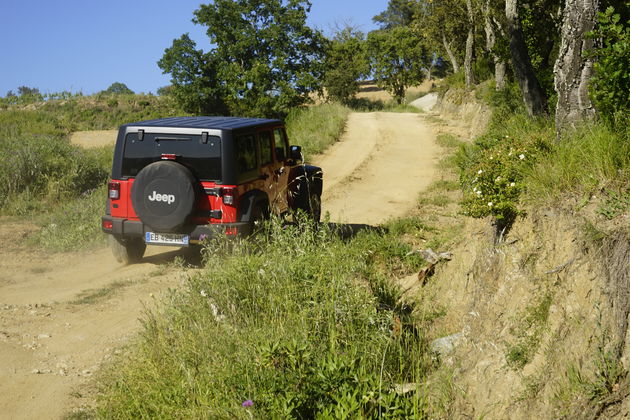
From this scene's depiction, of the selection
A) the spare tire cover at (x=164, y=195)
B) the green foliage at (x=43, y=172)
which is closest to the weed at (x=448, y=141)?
the green foliage at (x=43, y=172)

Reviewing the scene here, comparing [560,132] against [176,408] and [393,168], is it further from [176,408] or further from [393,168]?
[393,168]

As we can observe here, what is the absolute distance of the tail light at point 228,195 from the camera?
8.48 m

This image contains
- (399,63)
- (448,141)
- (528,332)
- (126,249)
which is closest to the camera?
(528,332)

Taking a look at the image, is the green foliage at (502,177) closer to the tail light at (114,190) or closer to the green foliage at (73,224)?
the tail light at (114,190)

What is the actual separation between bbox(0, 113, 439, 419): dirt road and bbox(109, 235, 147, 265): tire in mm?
146

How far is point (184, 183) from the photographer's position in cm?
820

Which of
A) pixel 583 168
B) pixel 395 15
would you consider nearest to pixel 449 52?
pixel 583 168

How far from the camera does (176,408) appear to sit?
4.59 meters

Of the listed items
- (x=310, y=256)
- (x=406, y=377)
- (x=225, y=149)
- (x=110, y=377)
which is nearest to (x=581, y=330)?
(x=406, y=377)

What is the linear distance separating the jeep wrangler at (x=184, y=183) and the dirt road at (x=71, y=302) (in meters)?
0.78

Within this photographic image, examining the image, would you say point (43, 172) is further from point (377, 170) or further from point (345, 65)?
point (345, 65)

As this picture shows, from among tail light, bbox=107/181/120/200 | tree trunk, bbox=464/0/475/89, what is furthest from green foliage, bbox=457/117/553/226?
tree trunk, bbox=464/0/475/89

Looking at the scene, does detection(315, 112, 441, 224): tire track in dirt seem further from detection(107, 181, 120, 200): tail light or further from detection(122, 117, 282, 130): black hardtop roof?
detection(107, 181, 120, 200): tail light

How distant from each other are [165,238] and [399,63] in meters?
47.6
